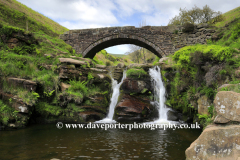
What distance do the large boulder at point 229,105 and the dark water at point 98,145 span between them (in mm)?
1597

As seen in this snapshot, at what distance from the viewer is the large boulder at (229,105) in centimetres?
346

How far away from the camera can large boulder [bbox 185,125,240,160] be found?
3270mm

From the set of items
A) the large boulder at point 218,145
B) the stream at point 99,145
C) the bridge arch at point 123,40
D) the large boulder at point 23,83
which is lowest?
the stream at point 99,145

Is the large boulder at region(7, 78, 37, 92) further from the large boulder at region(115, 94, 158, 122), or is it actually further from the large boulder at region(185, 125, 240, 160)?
the large boulder at region(185, 125, 240, 160)

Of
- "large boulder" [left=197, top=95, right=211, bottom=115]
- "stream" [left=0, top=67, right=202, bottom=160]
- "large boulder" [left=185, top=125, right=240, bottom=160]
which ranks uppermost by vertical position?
"large boulder" [left=197, top=95, right=211, bottom=115]

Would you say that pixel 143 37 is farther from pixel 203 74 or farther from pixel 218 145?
pixel 218 145

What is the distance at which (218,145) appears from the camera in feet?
11.1

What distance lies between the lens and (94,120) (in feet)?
30.2

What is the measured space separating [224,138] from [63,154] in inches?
153

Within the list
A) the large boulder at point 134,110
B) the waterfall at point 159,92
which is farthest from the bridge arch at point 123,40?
the large boulder at point 134,110

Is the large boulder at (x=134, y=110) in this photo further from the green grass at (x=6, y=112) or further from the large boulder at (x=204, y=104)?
the green grass at (x=6, y=112)

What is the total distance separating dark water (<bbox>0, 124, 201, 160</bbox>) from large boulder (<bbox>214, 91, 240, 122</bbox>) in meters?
1.60

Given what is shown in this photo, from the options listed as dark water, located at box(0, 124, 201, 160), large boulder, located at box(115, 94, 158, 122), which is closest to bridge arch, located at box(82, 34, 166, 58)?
large boulder, located at box(115, 94, 158, 122)

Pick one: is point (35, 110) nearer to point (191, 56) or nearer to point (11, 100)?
point (11, 100)
